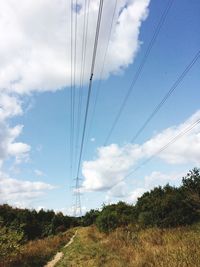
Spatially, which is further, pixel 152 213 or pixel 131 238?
pixel 152 213

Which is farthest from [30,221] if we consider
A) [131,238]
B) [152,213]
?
[131,238]

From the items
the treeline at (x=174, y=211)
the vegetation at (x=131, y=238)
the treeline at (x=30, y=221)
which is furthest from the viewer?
the treeline at (x=30, y=221)

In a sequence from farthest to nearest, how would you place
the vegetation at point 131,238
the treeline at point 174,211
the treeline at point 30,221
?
the treeline at point 30,221, the treeline at point 174,211, the vegetation at point 131,238

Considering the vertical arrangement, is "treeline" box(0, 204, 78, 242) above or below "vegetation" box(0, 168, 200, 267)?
above

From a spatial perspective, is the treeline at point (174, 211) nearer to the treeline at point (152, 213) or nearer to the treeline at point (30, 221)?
the treeline at point (152, 213)

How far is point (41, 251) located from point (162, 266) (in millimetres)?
15840

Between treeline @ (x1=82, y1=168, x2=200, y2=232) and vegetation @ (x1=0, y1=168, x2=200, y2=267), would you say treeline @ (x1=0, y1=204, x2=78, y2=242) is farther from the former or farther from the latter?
treeline @ (x1=82, y1=168, x2=200, y2=232)

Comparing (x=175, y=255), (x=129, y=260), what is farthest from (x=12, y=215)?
(x=175, y=255)

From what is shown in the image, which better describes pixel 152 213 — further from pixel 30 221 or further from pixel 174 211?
pixel 30 221

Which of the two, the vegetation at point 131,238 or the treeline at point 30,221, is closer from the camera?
the vegetation at point 131,238

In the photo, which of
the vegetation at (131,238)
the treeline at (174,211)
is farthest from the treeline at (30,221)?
the treeline at (174,211)

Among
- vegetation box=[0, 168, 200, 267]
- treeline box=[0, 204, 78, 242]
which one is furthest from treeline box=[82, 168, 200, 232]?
treeline box=[0, 204, 78, 242]

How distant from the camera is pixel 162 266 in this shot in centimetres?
1014

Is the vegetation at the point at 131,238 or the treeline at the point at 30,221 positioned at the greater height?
the treeline at the point at 30,221
